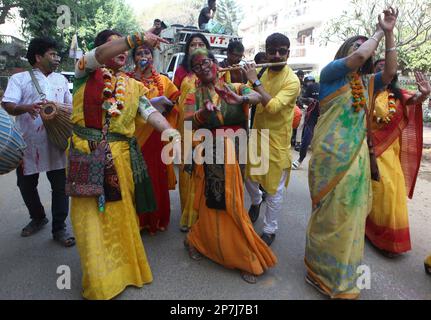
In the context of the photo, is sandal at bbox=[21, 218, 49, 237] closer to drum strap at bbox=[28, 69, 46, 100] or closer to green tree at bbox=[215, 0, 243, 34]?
drum strap at bbox=[28, 69, 46, 100]

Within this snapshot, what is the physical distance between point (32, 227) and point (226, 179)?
85.2 inches

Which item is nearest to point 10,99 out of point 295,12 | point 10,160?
point 10,160

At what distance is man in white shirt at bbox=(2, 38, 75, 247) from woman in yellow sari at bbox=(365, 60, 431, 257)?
113 inches

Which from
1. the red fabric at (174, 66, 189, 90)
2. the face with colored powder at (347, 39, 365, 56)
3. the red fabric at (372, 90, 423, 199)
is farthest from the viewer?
the red fabric at (174, 66, 189, 90)

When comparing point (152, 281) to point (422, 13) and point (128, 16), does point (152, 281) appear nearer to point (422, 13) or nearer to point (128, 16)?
point (422, 13)

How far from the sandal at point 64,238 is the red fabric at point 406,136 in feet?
9.76

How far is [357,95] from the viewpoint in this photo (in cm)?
245

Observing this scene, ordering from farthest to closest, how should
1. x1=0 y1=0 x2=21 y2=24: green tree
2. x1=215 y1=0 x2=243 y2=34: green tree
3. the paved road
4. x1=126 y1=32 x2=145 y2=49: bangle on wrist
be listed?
1. x1=215 y1=0 x2=243 y2=34: green tree
2. x1=0 y1=0 x2=21 y2=24: green tree
3. the paved road
4. x1=126 y1=32 x2=145 y2=49: bangle on wrist

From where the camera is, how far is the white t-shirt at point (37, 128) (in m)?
3.19

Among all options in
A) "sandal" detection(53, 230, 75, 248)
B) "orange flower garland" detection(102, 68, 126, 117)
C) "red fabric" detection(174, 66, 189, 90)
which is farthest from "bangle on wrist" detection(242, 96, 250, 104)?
"sandal" detection(53, 230, 75, 248)

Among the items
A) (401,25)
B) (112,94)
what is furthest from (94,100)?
(401,25)

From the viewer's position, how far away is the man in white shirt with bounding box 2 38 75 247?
3.16 metres

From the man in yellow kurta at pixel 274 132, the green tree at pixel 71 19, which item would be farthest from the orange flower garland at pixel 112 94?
the green tree at pixel 71 19

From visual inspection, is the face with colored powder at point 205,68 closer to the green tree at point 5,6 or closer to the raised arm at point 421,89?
the raised arm at point 421,89
